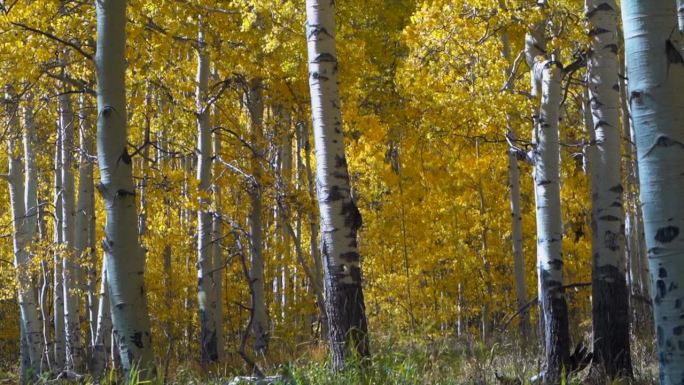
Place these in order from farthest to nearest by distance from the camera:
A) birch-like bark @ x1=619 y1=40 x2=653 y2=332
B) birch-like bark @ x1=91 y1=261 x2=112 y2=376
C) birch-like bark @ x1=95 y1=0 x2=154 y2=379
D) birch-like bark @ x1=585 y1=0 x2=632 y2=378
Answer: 1. birch-like bark @ x1=619 y1=40 x2=653 y2=332
2. birch-like bark @ x1=91 y1=261 x2=112 y2=376
3. birch-like bark @ x1=585 y1=0 x2=632 y2=378
4. birch-like bark @ x1=95 y1=0 x2=154 y2=379

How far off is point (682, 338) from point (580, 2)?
300 inches

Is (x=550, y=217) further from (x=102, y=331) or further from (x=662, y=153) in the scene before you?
(x=102, y=331)

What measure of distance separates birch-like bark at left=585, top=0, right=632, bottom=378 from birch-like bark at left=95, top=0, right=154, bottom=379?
378 centimetres

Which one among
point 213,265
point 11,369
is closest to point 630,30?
point 213,265

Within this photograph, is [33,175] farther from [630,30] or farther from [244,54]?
[630,30]

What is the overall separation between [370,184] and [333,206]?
995cm

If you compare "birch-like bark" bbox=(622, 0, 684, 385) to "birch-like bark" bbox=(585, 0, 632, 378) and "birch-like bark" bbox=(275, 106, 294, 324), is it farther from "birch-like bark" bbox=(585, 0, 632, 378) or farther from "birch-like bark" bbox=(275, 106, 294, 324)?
"birch-like bark" bbox=(275, 106, 294, 324)

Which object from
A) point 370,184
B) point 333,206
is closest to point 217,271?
point 370,184

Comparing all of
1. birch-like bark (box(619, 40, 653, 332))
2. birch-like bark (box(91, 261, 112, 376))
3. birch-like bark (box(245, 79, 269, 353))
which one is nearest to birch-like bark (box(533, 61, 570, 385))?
birch-like bark (box(619, 40, 653, 332))

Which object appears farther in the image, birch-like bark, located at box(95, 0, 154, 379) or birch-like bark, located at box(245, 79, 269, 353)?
birch-like bark, located at box(245, 79, 269, 353)

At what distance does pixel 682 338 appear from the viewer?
125 inches

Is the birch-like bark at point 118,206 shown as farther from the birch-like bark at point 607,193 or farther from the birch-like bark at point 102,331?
the birch-like bark at point 102,331

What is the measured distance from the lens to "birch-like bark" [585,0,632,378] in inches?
273

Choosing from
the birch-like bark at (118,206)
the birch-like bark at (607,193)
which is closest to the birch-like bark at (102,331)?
the birch-like bark at (118,206)
